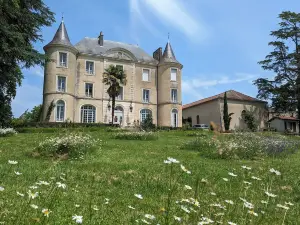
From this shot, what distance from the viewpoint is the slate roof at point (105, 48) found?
4103cm

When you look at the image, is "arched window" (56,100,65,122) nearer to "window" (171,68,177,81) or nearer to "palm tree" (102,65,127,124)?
"palm tree" (102,65,127,124)

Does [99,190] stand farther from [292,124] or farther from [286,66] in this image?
[292,124]

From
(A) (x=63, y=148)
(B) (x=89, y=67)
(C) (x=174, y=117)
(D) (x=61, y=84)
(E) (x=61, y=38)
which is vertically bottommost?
(A) (x=63, y=148)

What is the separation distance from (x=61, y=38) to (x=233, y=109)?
26.0 meters

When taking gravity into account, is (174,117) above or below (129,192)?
above

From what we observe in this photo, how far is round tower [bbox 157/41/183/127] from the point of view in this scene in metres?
41.9

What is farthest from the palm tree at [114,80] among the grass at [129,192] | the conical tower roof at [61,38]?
the grass at [129,192]

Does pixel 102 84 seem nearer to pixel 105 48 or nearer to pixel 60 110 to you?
pixel 105 48

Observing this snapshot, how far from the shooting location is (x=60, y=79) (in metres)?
37.1

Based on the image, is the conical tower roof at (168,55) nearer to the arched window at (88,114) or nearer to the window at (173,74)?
the window at (173,74)

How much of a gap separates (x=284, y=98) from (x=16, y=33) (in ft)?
110

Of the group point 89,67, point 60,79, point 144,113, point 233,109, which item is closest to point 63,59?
point 60,79

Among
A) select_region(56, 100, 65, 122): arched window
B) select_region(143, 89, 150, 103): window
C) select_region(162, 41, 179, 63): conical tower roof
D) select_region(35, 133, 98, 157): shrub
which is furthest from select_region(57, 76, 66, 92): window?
select_region(35, 133, 98, 157): shrub

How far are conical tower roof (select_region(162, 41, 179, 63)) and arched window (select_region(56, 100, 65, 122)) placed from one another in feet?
51.8
